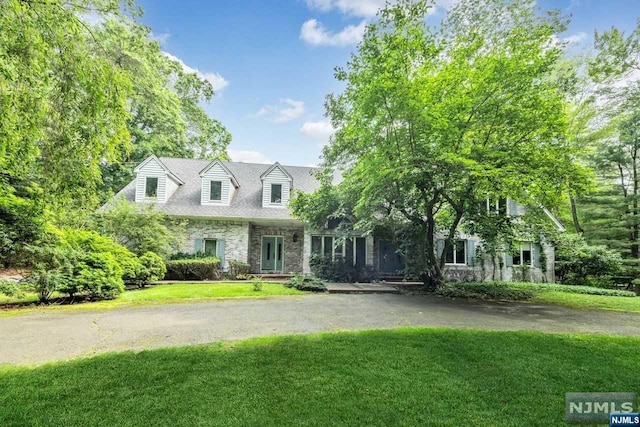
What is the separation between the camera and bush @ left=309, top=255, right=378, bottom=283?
1454 centimetres

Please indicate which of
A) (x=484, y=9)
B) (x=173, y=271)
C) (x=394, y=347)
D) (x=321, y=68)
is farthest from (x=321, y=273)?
(x=484, y=9)

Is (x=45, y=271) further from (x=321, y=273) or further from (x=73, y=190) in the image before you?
(x=321, y=273)

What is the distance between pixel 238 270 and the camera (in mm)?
14734

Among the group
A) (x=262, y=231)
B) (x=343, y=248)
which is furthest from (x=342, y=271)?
(x=262, y=231)

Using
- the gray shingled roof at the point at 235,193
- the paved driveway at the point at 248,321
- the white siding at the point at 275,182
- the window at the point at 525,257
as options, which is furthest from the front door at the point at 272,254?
the window at the point at 525,257

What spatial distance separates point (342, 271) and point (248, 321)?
835cm

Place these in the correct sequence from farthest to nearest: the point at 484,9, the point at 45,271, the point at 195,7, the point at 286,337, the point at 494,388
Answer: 1. the point at 484,9
2. the point at 195,7
3. the point at 45,271
4. the point at 286,337
5. the point at 494,388

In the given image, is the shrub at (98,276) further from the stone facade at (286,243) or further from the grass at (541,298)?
the grass at (541,298)

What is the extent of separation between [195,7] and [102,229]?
8889 mm

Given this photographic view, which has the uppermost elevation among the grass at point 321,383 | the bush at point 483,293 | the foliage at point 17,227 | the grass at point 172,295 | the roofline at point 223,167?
the roofline at point 223,167

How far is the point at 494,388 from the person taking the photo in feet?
11.5

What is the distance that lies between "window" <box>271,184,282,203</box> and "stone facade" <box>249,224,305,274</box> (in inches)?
55.9

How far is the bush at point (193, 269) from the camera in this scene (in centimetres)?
1353

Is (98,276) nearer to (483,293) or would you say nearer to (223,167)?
(223,167)
